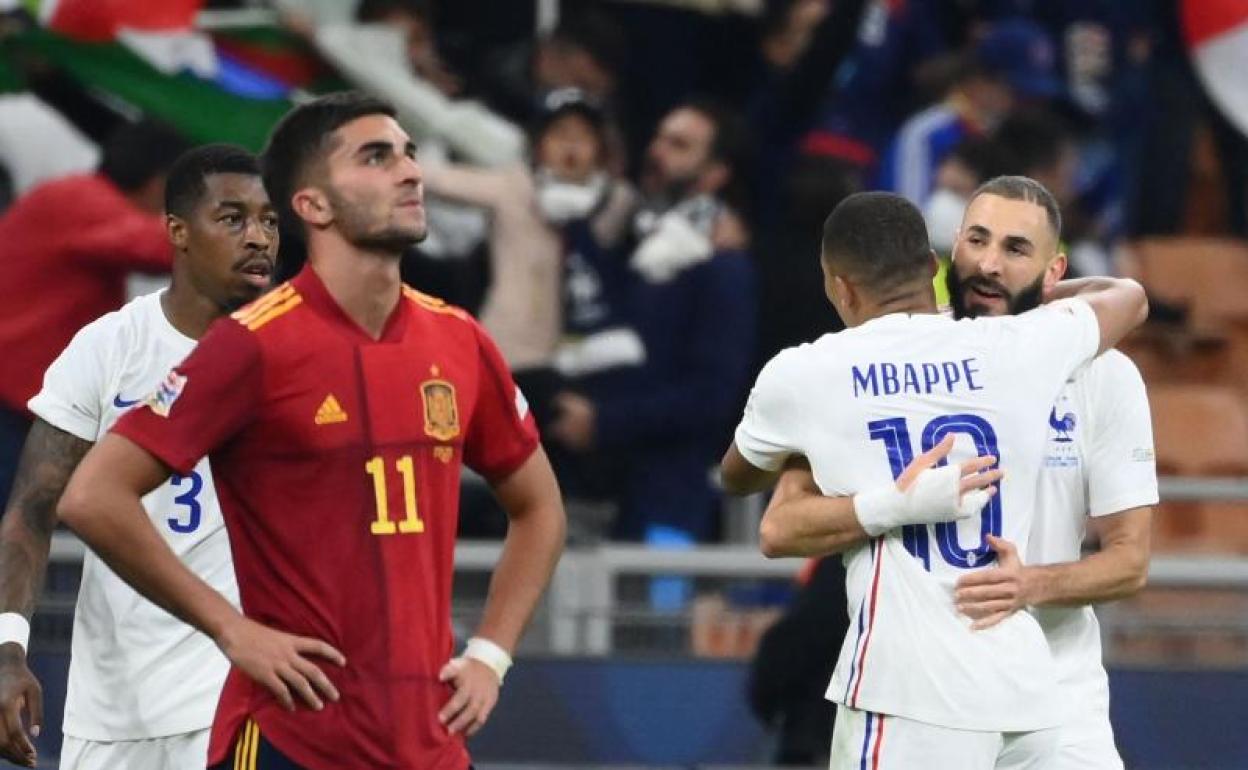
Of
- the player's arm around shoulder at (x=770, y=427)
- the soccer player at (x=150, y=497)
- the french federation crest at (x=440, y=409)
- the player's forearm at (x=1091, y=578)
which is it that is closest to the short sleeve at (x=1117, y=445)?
the player's forearm at (x=1091, y=578)

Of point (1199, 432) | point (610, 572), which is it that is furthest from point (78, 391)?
point (1199, 432)

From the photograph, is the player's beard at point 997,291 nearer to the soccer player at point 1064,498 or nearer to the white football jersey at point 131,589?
the soccer player at point 1064,498

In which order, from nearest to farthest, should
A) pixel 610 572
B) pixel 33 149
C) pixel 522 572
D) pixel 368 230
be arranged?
1. pixel 368 230
2. pixel 522 572
3. pixel 610 572
4. pixel 33 149

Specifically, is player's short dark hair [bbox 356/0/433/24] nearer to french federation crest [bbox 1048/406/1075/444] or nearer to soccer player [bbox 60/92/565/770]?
french federation crest [bbox 1048/406/1075/444]

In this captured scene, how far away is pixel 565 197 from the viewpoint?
10578 millimetres

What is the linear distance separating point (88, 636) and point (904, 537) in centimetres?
199

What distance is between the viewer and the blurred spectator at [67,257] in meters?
9.70

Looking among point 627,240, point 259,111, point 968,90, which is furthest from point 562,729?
point 968,90

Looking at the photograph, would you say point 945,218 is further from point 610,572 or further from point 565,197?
point 610,572

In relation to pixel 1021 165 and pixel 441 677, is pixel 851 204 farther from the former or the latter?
pixel 1021 165

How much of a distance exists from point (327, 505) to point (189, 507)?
1.33 metres

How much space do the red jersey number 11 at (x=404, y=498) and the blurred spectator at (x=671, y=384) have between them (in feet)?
15.0

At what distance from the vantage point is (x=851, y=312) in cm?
637

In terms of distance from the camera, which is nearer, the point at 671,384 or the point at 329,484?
the point at 329,484
